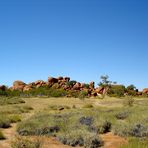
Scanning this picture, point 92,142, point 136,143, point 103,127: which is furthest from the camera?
point 103,127

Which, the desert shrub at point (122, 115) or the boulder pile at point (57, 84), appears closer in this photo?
the desert shrub at point (122, 115)

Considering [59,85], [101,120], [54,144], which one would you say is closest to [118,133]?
[101,120]

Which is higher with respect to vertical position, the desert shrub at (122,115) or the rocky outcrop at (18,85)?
the rocky outcrop at (18,85)

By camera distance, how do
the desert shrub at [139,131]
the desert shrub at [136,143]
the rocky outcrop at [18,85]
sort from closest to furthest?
the desert shrub at [136,143] → the desert shrub at [139,131] → the rocky outcrop at [18,85]

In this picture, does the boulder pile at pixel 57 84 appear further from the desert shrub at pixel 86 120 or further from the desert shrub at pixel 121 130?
the desert shrub at pixel 121 130

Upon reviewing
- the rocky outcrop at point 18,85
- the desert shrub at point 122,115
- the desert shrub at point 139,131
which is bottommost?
the desert shrub at point 139,131

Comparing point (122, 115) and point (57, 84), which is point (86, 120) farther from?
point (57, 84)

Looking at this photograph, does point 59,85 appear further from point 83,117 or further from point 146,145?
point 146,145

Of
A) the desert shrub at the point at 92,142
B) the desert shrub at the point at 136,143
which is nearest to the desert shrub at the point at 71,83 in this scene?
the desert shrub at the point at 136,143

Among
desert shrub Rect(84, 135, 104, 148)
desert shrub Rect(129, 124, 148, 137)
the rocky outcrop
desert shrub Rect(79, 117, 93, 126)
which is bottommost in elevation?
desert shrub Rect(84, 135, 104, 148)

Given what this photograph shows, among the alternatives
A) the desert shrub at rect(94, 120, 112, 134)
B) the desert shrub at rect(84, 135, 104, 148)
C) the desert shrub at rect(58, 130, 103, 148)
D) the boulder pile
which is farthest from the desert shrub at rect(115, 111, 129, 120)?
the boulder pile

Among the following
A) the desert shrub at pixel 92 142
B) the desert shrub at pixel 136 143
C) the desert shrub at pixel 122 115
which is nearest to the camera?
the desert shrub at pixel 136 143

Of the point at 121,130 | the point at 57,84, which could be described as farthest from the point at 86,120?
the point at 57,84

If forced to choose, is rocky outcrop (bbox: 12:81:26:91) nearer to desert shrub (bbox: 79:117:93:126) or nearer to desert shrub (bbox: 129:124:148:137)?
desert shrub (bbox: 79:117:93:126)
